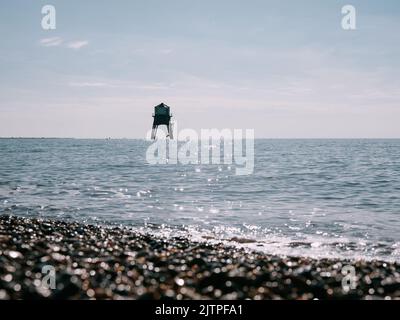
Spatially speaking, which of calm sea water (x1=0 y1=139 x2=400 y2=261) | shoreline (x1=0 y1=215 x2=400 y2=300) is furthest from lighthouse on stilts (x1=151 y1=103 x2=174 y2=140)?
shoreline (x1=0 y1=215 x2=400 y2=300)

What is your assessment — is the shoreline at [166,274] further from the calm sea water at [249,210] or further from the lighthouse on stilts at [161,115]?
the lighthouse on stilts at [161,115]

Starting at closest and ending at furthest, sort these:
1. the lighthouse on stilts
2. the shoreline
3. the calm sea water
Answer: the shoreline < the calm sea water < the lighthouse on stilts

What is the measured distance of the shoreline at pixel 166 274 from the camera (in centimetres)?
738

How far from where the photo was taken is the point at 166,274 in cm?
845

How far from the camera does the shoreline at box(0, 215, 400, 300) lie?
24.2ft

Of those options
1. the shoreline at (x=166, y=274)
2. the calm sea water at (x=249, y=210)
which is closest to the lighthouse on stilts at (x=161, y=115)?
the calm sea water at (x=249, y=210)

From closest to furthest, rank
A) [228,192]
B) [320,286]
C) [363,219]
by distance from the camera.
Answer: [320,286] < [363,219] < [228,192]

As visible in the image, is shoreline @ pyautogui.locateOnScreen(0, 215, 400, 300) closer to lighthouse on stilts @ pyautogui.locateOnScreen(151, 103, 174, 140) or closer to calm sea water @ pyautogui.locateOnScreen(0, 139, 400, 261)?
calm sea water @ pyautogui.locateOnScreen(0, 139, 400, 261)

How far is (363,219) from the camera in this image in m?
20.0

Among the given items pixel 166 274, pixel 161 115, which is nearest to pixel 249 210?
pixel 166 274

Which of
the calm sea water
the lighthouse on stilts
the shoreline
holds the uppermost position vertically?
the lighthouse on stilts
